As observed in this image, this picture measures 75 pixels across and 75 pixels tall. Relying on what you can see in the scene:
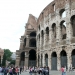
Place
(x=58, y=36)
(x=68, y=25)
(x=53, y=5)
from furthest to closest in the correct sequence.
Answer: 1. (x=53, y=5)
2. (x=58, y=36)
3. (x=68, y=25)

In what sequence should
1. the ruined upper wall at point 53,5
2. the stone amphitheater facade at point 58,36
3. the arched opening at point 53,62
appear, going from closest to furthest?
the stone amphitheater facade at point 58,36
the ruined upper wall at point 53,5
the arched opening at point 53,62

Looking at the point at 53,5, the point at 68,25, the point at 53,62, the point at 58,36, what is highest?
the point at 53,5

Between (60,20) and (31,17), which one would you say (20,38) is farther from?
(60,20)

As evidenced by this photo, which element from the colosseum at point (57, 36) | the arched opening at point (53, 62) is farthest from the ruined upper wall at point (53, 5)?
the arched opening at point (53, 62)

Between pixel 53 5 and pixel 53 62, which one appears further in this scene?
pixel 53 5

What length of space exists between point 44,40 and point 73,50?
672cm

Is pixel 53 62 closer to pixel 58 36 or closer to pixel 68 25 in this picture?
pixel 58 36

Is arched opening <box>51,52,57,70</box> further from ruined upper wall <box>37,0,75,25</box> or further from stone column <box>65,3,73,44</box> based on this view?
ruined upper wall <box>37,0,75,25</box>

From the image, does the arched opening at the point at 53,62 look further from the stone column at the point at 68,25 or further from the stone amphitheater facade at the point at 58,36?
the stone column at the point at 68,25

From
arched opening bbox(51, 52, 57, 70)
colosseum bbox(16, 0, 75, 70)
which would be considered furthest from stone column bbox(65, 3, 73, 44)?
arched opening bbox(51, 52, 57, 70)

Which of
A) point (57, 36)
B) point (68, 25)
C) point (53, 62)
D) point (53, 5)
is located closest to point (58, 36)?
point (57, 36)

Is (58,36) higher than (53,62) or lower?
higher

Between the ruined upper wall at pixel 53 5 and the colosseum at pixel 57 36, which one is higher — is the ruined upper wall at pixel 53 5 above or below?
above

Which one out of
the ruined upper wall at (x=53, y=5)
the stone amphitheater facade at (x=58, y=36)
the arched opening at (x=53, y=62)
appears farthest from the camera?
the arched opening at (x=53, y=62)
